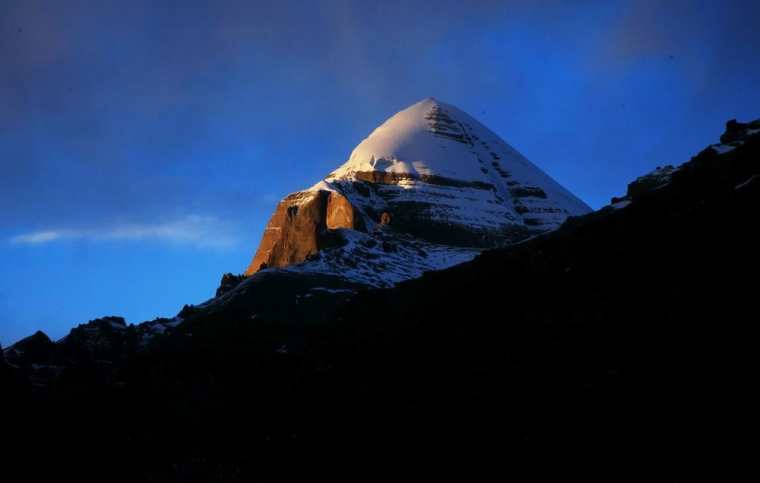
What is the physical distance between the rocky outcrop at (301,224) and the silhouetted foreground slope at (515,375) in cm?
8197

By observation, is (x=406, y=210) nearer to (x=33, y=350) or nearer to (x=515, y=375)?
(x=33, y=350)

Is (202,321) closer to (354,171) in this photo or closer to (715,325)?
(715,325)

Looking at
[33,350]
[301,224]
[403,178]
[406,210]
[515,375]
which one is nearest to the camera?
[515,375]

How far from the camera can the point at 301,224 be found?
6038 inches

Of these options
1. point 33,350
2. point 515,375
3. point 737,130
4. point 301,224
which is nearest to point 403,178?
point 301,224

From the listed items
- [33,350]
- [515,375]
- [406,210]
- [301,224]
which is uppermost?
[406,210]

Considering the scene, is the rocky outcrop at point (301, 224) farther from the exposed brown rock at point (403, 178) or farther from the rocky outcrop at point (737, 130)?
the rocky outcrop at point (737, 130)

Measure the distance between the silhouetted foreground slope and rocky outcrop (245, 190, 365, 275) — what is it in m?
82.0

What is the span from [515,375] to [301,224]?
11983cm

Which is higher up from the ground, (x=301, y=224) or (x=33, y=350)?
(x=301, y=224)

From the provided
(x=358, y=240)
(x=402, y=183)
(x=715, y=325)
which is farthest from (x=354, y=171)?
(x=715, y=325)

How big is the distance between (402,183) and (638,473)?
160062 millimetres

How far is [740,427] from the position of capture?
24.1 metres

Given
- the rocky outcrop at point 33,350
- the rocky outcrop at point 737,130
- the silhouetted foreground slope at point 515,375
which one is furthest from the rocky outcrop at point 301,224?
the rocky outcrop at point 737,130
